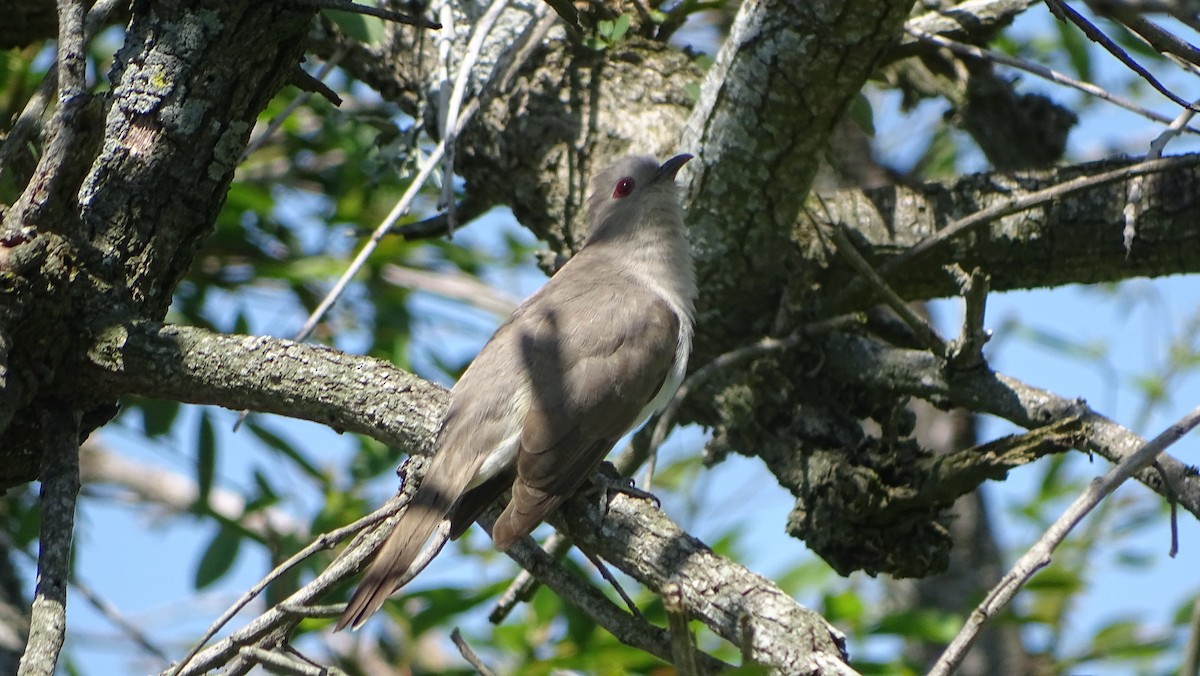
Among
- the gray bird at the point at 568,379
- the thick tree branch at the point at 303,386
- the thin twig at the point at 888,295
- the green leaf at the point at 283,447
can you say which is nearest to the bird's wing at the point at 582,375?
the gray bird at the point at 568,379

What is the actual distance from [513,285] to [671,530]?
504 centimetres

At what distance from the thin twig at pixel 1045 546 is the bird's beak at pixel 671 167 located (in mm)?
1909

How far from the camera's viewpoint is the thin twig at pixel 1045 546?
6.75 ft

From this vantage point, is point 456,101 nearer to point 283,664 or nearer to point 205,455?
point 283,664

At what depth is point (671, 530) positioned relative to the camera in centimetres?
283

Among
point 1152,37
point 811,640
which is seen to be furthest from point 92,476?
point 1152,37

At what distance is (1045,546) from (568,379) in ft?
6.46

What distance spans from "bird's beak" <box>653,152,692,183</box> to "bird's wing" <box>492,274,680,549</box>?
0.46 metres

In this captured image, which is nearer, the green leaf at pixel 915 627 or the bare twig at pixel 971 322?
the bare twig at pixel 971 322

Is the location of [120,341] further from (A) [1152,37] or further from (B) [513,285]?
(B) [513,285]

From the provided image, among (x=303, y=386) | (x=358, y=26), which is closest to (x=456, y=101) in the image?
(x=358, y=26)

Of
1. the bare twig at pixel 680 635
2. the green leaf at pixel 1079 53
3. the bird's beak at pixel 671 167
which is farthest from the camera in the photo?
the green leaf at pixel 1079 53

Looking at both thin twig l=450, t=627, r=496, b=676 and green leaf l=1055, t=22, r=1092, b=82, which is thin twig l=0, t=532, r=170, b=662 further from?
green leaf l=1055, t=22, r=1092, b=82

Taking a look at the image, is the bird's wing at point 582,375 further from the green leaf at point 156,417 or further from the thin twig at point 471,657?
the green leaf at point 156,417
